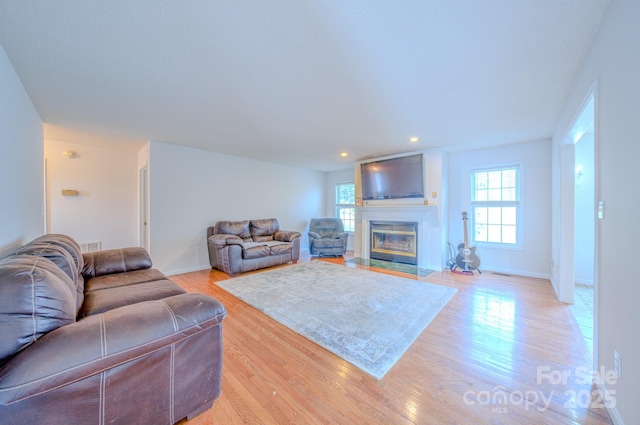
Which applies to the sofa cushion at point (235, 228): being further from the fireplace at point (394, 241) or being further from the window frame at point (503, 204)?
the window frame at point (503, 204)

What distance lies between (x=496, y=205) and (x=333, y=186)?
4015 mm

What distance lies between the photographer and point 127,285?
83.9 inches

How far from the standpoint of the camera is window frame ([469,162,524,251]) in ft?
13.5

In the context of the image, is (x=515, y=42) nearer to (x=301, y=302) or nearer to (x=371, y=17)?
(x=371, y=17)

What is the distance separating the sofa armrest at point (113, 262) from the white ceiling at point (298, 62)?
1673 millimetres

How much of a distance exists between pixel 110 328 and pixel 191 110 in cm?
253

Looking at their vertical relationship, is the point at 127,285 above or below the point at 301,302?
above

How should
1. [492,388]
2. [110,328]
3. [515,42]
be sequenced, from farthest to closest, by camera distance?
[515,42], [492,388], [110,328]

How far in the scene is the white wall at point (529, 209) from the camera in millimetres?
3895

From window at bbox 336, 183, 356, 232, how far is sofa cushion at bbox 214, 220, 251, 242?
289 cm

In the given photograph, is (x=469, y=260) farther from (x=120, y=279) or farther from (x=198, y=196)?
(x=198, y=196)

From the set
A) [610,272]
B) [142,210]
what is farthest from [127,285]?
[610,272]

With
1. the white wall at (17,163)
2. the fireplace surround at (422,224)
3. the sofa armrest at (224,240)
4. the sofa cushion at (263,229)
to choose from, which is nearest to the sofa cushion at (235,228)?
the sofa cushion at (263,229)

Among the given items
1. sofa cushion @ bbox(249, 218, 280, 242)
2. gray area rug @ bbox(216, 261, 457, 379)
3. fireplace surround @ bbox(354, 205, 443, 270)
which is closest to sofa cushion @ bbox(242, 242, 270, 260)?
gray area rug @ bbox(216, 261, 457, 379)
